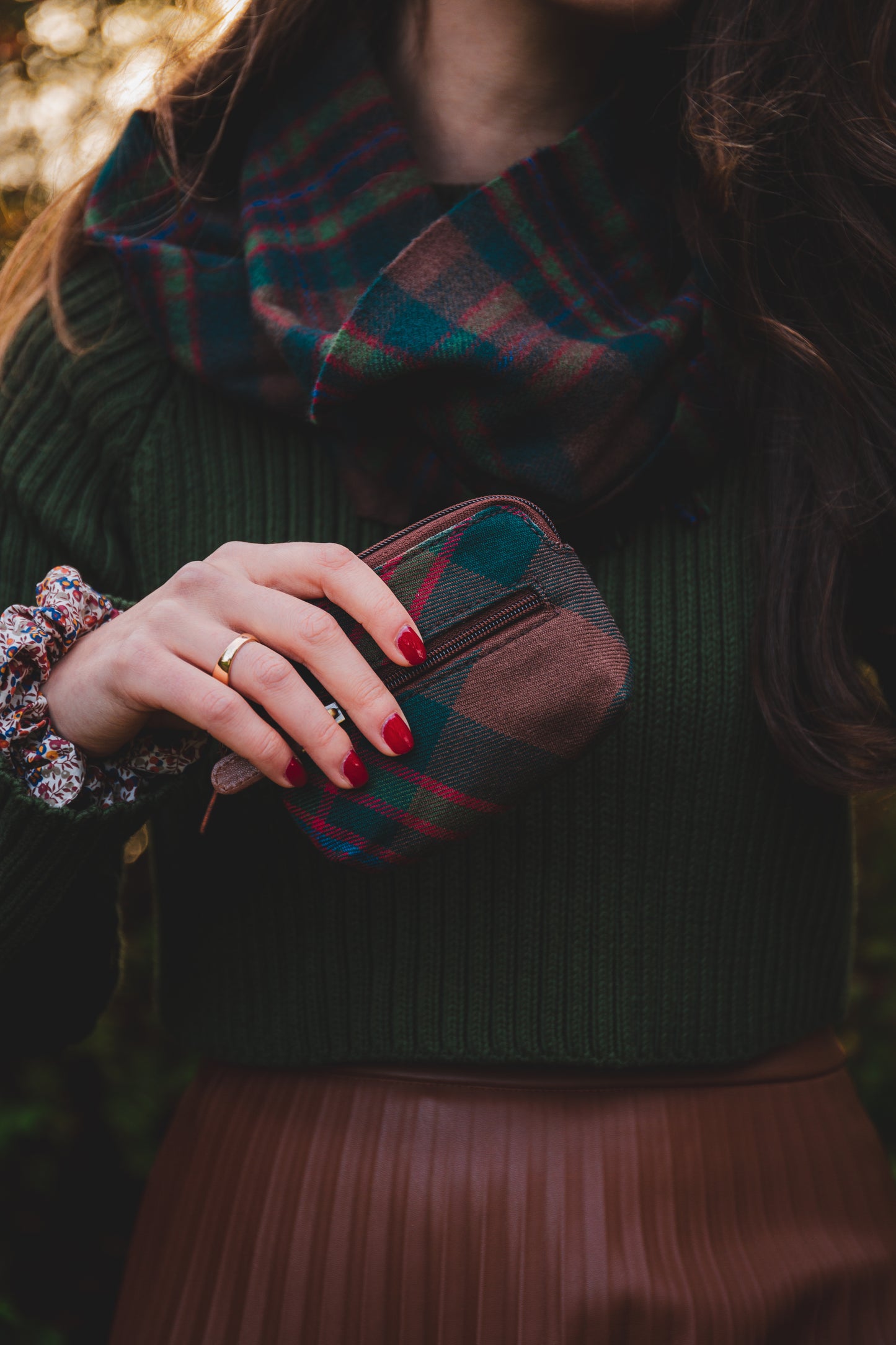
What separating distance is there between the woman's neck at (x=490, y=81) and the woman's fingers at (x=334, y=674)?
0.77m

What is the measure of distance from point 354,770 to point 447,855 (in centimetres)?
33

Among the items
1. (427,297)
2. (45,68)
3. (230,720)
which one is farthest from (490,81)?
(45,68)

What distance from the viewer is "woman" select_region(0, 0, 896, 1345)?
Answer: 3.49 ft

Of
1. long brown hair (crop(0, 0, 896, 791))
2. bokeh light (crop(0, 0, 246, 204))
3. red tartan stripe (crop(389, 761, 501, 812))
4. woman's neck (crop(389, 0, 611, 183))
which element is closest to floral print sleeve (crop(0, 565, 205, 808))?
red tartan stripe (crop(389, 761, 501, 812))

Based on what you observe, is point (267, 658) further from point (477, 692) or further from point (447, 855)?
point (447, 855)

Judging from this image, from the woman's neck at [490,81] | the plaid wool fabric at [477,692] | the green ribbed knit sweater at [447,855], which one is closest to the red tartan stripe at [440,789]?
the plaid wool fabric at [477,692]

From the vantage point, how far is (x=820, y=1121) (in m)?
1.19

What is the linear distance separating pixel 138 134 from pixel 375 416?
0.53 metres

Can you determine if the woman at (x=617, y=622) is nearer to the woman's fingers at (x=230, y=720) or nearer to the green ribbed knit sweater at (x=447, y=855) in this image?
the green ribbed knit sweater at (x=447, y=855)

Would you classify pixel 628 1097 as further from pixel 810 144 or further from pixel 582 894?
pixel 810 144

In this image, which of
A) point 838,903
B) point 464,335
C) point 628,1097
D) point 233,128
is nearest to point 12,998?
point 628,1097

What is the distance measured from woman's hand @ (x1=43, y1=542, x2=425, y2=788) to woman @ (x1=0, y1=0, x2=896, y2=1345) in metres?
0.10

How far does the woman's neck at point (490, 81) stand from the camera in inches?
50.6

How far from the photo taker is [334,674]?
875 millimetres
